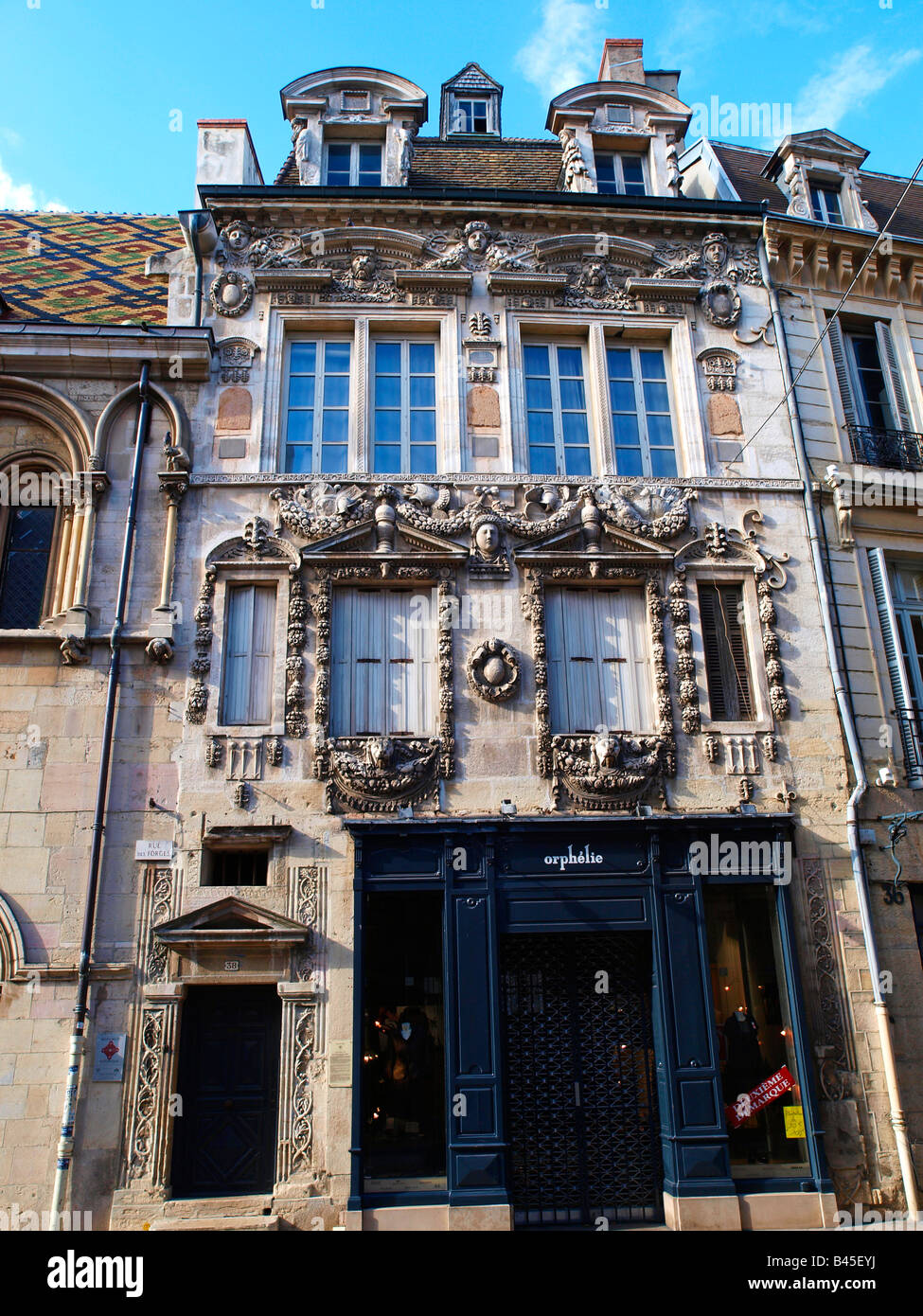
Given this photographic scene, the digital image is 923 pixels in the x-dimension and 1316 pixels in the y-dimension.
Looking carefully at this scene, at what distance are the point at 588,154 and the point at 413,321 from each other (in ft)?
13.7

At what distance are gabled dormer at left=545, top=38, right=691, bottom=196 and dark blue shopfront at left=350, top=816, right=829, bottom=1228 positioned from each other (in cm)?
983

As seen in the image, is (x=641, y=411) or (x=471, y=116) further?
(x=471, y=116)

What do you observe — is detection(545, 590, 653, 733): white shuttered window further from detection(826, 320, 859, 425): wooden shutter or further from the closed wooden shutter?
detection(826, 320, 859, 425): wooden shutter

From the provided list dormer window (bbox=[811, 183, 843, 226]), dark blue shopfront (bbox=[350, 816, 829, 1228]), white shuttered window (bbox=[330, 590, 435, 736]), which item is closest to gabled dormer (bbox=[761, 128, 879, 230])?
dormer window (bbox=[811, 183, 843, 226])

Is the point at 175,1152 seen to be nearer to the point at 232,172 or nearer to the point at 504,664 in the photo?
the point at 504,664

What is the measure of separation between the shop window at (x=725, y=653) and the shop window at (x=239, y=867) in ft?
18.4

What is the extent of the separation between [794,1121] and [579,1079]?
2.29 m

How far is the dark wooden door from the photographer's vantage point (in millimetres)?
9281

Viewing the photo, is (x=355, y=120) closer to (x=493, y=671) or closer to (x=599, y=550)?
(x=599, y=550)

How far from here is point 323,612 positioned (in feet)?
36.0

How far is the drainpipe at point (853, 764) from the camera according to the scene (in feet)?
31.8

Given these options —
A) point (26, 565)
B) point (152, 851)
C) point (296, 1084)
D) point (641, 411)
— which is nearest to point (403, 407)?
point (641, 411)

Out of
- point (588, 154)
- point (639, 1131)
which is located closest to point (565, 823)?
point (639, 1131)

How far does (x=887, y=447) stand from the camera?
1274cm
